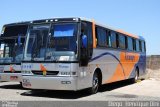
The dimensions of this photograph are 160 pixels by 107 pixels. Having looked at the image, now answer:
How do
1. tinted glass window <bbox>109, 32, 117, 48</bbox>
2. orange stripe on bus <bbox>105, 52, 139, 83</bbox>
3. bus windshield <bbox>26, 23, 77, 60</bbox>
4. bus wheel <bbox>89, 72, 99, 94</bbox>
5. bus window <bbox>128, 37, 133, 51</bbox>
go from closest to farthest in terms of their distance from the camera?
bus windshield <bbox>26, 23, 77, 60</bbox> → bus wheel <bbox>89, 72, 99, 94</bbox> → tinted glass window <bbox>109, 32, 117, 48</bbox> → orange stripe on bus <bbox>105, 52, 139, 83</bbox> → bus window <bbox>128, 37, 133, 51</bbox>

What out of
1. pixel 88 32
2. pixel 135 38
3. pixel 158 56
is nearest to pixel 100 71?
pixel 88 32

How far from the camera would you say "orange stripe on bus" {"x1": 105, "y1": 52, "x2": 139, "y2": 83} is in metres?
19.0

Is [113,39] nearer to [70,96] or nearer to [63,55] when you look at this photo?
[70,96]

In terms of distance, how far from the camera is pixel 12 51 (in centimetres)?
1705

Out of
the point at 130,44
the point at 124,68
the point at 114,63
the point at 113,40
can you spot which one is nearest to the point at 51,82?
the point at 114,63

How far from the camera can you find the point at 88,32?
47.7ft

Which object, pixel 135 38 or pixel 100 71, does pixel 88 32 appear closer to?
pixel 100 71

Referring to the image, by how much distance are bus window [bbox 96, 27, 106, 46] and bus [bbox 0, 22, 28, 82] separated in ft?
11.9

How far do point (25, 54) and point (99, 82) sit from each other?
3.81 m

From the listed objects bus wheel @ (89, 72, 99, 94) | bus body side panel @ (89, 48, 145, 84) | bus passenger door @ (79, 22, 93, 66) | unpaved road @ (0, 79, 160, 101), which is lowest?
unpaved road @ (0, 79, 160, 101)

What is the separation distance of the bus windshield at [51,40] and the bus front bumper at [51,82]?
2.71 ft

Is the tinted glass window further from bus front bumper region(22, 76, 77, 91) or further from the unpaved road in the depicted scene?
bus front bumper region(22, 76, 77, 91)

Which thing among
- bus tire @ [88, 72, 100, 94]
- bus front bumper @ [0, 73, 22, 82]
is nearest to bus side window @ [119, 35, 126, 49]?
bus tire @ [88, 72, 100, 94]

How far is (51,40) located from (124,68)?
7.96 meters
